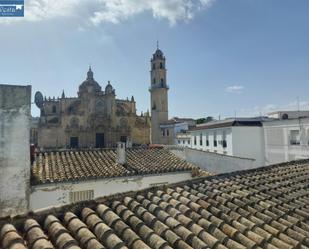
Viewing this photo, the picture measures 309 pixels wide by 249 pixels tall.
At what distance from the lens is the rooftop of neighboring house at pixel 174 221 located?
11.9 feet

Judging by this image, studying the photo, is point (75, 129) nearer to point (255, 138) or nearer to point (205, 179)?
point (255, 138)

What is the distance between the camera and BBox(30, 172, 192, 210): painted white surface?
11.8 meters

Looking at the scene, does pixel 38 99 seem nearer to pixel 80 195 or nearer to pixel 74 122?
pixel 80 195

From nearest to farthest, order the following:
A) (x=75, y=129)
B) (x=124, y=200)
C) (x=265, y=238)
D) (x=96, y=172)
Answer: (x=265, y=238) → (x=124, y=200) → (x=96, y=172) → (x=75, y=129)

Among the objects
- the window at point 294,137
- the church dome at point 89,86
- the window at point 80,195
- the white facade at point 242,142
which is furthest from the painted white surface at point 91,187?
the church dome at point 89,86

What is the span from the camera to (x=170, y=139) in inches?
2429

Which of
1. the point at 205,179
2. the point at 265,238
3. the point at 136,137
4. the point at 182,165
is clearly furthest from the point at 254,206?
the point at 136,137

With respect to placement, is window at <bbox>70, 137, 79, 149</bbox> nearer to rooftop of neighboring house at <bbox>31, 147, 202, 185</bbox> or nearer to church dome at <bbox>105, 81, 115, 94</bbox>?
church dome at <bbox>105, 81, 115, 94</bbox>

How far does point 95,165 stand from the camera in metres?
15.0

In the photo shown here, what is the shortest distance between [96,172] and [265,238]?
422 inches

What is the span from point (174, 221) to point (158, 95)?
2309 inches

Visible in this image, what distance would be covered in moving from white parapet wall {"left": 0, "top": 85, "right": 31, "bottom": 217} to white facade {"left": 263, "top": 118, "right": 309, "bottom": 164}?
26.7 meters

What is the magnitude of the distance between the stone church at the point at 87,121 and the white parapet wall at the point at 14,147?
4838cm

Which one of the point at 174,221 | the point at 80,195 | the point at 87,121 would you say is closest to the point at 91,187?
the point at 80,195
